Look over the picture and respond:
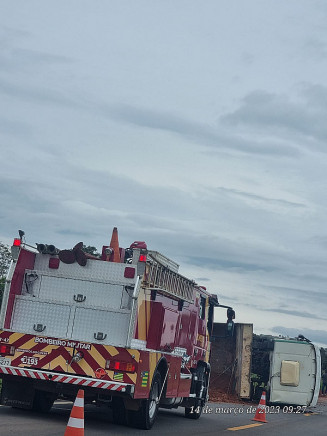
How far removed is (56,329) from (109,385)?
153 centimetres

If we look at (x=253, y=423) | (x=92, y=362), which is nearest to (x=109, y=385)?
(x=92, y=362)

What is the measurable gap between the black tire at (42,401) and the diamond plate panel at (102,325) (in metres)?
1.49

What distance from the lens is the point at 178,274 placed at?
16625 mm

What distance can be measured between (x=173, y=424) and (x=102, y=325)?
3.82m

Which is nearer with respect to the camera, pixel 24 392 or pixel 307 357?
pixel 24 392

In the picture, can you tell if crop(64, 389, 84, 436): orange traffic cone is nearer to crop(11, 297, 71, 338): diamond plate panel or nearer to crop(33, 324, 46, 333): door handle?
crop(11, 297, 71, 338): diamond plate panel

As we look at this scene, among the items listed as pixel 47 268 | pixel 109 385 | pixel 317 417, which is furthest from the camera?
pixel 317 417

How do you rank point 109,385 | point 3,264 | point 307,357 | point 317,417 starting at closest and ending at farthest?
point 109,385 → point 317,417 → point 307,357 → point 3,264

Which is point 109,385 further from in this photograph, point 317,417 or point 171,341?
point 317,417

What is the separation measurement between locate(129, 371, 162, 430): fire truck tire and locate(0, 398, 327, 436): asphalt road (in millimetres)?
193

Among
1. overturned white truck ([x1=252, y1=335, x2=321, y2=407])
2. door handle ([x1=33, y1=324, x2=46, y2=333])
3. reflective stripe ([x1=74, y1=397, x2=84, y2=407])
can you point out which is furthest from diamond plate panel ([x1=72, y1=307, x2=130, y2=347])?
overturned white truck ([x1=252, y1=335, x2=321, y2=407])

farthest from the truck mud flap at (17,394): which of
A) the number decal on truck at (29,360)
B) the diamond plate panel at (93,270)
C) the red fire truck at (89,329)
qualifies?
the diamond plate panel at (93,270)

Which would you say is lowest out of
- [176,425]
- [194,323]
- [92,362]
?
[176,425]

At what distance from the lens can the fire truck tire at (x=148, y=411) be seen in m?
14.6
